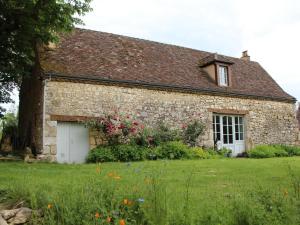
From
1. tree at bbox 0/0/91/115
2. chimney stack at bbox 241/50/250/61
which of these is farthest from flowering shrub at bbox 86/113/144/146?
chimney stack at bbox 241/50/250/61

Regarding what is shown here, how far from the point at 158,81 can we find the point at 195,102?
2.11m

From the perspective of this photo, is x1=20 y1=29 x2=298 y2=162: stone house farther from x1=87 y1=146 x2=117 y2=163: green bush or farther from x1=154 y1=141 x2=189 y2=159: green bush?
x1=154 y1=141 x2=189 y2=159: green bush

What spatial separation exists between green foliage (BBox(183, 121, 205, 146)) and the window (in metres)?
3.41

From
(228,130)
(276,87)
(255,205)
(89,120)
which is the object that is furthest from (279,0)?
(276,87)

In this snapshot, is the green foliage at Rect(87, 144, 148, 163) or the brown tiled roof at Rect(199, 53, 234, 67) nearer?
the green foliage at Rect(87, 144, 148, 163)

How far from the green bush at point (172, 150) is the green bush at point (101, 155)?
176 centimetres

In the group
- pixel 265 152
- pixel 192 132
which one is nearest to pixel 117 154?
pixel 192 132

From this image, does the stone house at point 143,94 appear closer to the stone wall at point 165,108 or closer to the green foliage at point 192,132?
the stone wall at point 165,108

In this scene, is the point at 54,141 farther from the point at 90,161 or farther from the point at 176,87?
the point at 176,87

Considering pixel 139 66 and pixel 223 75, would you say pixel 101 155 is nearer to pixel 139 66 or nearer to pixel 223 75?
pixel 139 66

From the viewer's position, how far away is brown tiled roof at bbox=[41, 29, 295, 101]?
1491 cm

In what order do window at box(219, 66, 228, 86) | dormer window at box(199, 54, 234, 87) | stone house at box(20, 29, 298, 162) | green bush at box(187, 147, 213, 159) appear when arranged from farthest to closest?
window at box(219, 66, 228, 86), dormer window at box(199, 54, 234, 87), green bush at box(187, 147, 213, 159), stone house at box(20, 29, 298, 162)

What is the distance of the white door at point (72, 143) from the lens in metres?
13.9

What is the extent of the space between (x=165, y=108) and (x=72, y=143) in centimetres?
438
